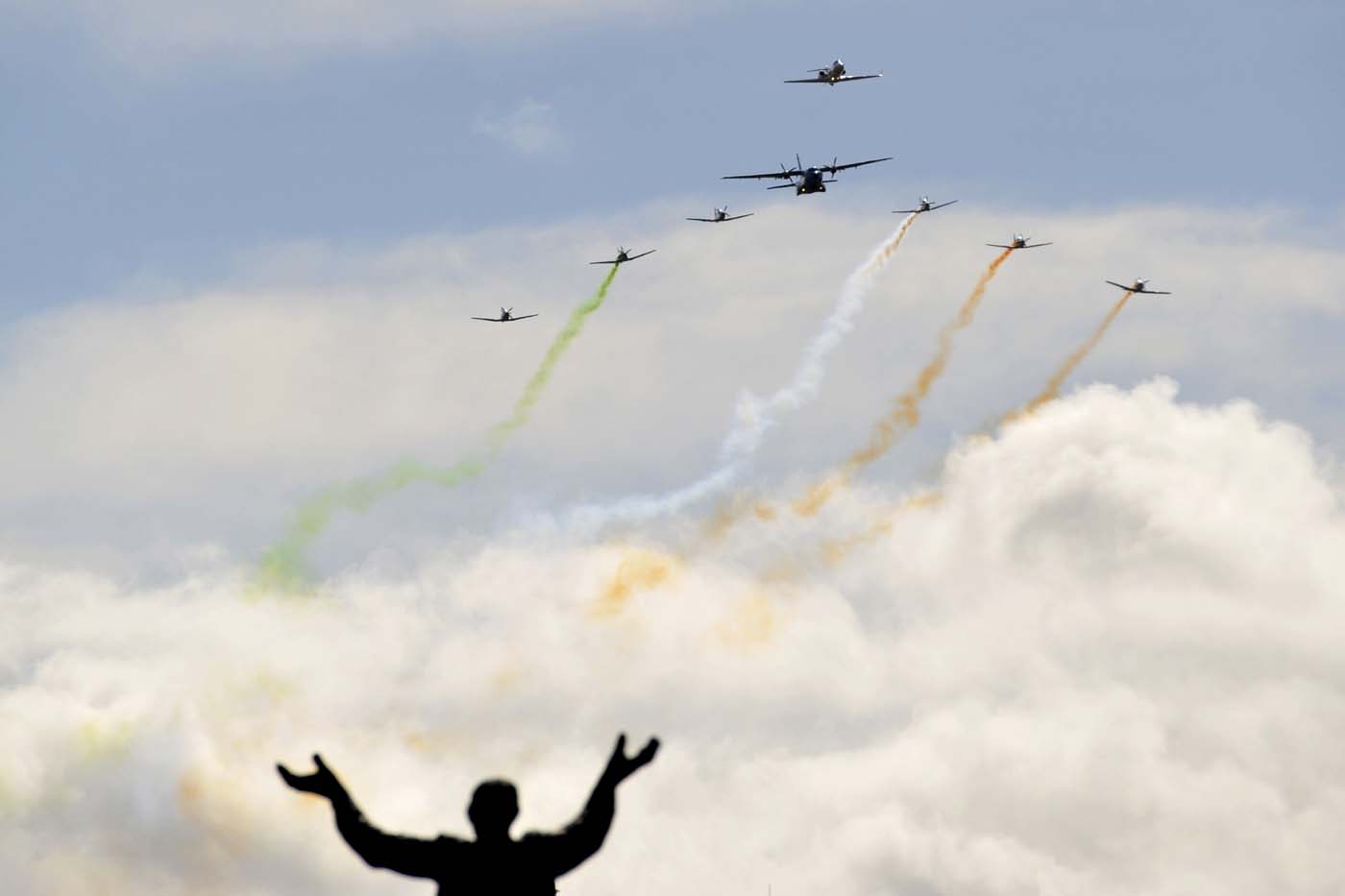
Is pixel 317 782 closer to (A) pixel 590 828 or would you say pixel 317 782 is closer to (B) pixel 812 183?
(A) pixel 590 828

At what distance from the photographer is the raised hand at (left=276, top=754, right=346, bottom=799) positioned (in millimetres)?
13430

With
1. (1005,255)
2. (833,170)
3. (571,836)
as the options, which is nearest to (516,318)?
(833,170)

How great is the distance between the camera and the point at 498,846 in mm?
15039

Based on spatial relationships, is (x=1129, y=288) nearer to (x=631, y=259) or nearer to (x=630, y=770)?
(x=631, y=259)

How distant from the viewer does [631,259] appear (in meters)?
190

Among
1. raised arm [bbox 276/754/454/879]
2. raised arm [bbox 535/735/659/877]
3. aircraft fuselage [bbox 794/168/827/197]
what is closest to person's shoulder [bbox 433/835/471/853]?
raised arm [bbox 276/754/454/879]

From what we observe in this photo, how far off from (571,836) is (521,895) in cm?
55

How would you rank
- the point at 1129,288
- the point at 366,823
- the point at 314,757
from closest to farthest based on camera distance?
the point at 314,757, the point at 366,823, the point at 1129,288

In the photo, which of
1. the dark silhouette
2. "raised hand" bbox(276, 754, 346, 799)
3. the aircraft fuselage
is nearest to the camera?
"raised hand" bbox(276, 754, 346, 799)

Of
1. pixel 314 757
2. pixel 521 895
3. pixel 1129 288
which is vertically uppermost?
pixel 1129 288

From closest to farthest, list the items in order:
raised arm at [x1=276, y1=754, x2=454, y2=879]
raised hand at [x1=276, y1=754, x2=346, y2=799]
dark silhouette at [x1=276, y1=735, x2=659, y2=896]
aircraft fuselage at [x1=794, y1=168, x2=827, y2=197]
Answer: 1. raised hand at [x1=276, y1=754, x2=346, y2=799]
2. raised arm at [x1=276, y1=754, x2=454, y2=879]
3. dark silhouette at [x1=276, y1=735, x2=659, y2=896]
4. aircraft fuselage at [x1=794, y1=168, x2=827, y2=197]

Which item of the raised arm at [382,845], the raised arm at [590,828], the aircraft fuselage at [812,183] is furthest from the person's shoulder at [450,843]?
the aircraft fuselage at [812,183]

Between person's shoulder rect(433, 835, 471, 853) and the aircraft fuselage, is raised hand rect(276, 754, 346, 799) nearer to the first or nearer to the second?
person's shoulder rect(433, 835, 471, 853)

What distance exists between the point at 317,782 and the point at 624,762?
2.30 m
